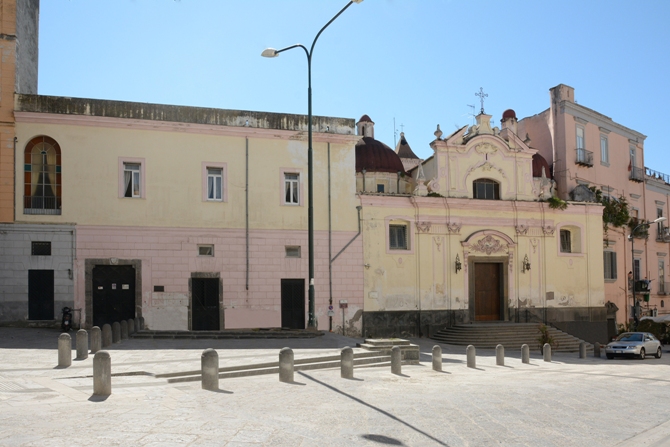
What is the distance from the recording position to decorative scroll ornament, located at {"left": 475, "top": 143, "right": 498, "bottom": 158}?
33.8 metres

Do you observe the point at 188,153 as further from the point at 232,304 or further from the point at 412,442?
the point at 412,442

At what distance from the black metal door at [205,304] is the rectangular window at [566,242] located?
1832 centimetres

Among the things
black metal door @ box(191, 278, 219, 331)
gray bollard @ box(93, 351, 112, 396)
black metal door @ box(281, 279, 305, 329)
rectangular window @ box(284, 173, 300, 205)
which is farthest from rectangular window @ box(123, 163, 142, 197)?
gray bollard @ box(93, 351, 112, 396)

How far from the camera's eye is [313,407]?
40.0ft

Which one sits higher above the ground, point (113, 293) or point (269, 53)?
point (269, 53)

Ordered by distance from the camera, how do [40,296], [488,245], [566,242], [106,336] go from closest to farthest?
[106,336] < [40,296] < [488,245] < [566,242]

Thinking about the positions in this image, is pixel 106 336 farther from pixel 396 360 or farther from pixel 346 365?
pixel 396 360

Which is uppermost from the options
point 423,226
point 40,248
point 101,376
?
point 423,226

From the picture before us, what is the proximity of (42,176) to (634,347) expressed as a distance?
82.3 feet

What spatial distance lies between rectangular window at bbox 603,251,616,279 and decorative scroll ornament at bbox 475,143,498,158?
34.5ft

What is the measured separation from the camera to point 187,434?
9.70 metres

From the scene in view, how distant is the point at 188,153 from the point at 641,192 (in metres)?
30.2

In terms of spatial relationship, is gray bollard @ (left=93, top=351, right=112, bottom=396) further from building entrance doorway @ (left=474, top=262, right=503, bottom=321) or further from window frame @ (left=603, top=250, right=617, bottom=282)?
window frame @ (left=603, top=250, right=617, bottom=282)

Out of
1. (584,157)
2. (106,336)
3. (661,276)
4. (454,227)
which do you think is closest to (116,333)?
(106,336)
